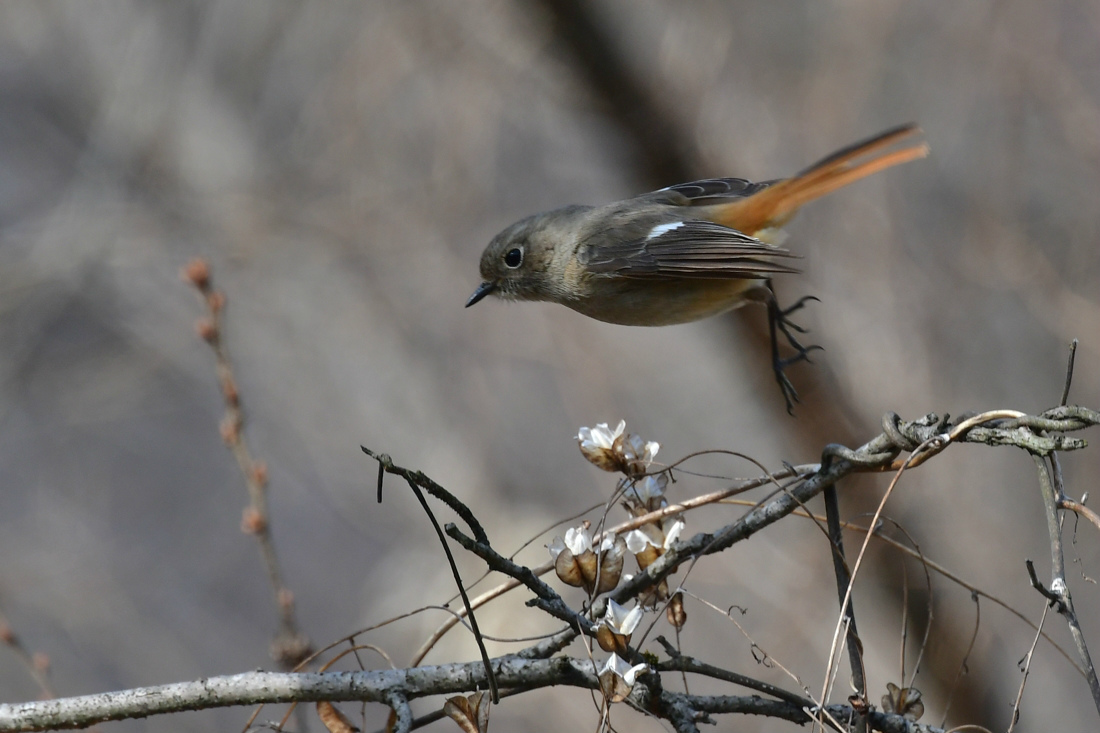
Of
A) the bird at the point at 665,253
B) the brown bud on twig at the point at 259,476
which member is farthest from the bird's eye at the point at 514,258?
the brown bud on twig at the point at 259,476

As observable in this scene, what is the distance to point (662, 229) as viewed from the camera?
2957 mm

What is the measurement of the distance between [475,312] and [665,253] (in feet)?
11.7

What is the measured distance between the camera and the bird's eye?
3.04 meters

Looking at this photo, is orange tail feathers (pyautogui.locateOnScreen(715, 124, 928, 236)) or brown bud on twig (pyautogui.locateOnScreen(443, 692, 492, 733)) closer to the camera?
brown bud on twig (pyautogui.locateOnScreen(443, 692, 492, 733))

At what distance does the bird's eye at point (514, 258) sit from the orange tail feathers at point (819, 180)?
63cm

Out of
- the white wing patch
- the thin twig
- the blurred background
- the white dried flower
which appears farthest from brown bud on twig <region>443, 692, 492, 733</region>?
the blurred background

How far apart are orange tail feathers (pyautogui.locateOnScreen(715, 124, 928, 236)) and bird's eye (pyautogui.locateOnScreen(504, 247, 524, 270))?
0.63m

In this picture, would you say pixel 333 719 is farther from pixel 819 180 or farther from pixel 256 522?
pixel 819 180

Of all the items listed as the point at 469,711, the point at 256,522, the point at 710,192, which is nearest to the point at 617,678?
the point at 469,711

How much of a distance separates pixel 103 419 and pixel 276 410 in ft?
5.24

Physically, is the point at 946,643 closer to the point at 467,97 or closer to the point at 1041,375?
the point at 1041,375

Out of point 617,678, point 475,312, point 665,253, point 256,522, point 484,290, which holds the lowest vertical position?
point 617,678

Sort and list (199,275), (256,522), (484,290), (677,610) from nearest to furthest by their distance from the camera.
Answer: (677,610), (256,522), (199,275), (484,290)

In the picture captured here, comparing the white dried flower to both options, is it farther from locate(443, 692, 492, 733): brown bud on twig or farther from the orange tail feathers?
the orange tail feathers
